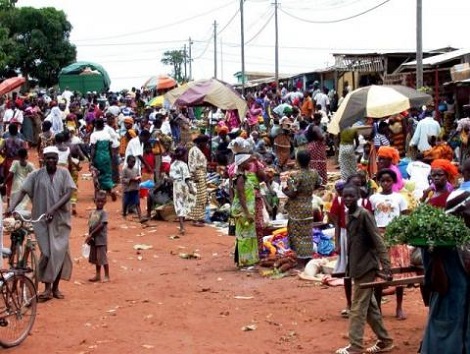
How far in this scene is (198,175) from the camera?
1523cm

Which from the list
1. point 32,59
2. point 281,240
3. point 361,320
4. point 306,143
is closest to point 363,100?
point 281,240

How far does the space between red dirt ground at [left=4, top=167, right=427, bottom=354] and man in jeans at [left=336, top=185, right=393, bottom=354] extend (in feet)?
1.18

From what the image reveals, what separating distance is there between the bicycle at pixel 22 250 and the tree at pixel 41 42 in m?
39.8

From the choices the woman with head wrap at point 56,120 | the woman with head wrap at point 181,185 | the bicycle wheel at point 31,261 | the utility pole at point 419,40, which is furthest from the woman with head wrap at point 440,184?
the woman with head wrap at point 56,120

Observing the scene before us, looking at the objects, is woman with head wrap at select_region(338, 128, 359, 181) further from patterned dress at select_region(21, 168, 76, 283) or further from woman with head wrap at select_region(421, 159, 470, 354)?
woman with head wrap at select_region(421, 159, 470, 354)

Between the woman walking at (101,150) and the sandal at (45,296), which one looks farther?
the woman walking at (101,150)

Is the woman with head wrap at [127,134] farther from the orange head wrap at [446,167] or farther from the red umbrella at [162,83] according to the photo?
the orange head wrap at [446,167]

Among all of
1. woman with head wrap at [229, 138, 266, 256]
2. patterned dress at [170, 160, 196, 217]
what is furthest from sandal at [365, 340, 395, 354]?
patterned dress at [170, 160, 196, 217]

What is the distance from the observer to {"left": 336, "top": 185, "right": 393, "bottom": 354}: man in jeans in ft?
23.1

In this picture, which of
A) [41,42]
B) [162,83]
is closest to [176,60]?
[41,42]

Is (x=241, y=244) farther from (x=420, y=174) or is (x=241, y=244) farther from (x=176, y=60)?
(x=176, y=60)

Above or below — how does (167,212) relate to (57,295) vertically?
above

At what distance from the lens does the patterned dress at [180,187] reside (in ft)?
48.6

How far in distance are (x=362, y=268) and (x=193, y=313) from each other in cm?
262
